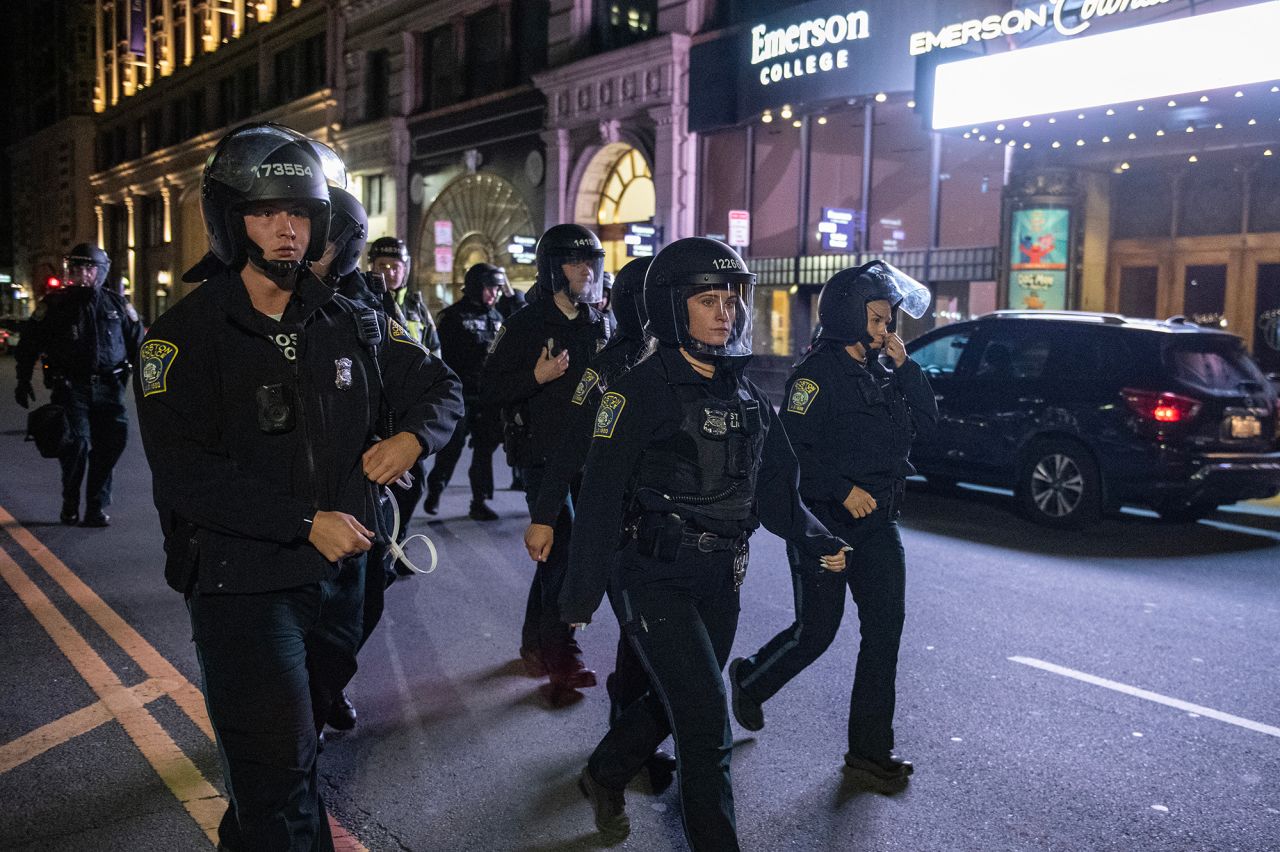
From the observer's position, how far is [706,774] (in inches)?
114

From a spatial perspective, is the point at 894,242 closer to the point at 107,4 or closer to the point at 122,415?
the point at 122,415

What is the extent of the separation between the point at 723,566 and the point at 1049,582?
5.03 meters

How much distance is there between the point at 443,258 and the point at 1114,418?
69.8 feet

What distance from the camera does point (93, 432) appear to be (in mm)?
8648

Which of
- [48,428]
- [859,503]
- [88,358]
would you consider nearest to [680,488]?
[859,503]

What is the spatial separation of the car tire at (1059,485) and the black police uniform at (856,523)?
5759mm

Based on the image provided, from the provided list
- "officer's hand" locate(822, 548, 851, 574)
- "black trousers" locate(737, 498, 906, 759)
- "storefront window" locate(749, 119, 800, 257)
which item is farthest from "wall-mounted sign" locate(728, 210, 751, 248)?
"officer's hand" locate(822, 548, 851, 574)

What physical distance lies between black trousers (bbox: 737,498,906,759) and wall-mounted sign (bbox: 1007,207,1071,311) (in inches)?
548

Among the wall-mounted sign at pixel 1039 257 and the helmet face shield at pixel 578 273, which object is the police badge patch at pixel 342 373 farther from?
the wall-mounted sign at pixel 1039 257

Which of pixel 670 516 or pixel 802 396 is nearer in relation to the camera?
pixel 670 516

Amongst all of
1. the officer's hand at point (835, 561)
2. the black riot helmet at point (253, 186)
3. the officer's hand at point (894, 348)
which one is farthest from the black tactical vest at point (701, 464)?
the officer's hand at point (894, 348)

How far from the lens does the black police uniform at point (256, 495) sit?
2508 mm

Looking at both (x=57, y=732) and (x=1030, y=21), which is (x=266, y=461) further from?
(x=1030, y=21)

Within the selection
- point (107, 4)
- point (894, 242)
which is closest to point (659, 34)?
point (894, 242)
